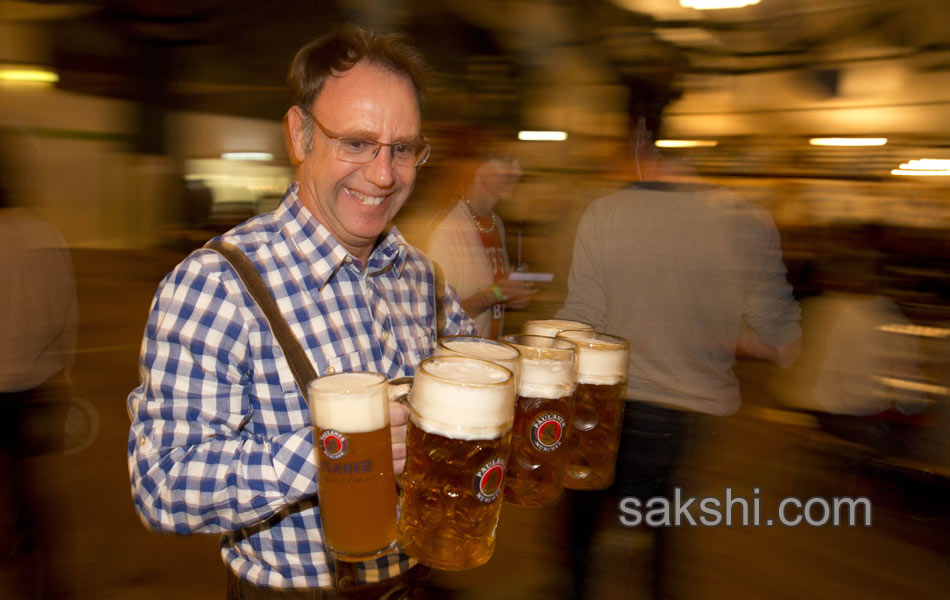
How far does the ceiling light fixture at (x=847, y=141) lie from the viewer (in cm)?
491

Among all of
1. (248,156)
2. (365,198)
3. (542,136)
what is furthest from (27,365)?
(248,156)

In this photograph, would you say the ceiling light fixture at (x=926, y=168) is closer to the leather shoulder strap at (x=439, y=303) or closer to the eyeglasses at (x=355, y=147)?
the leather shoulder strap at (x=439, y=303)

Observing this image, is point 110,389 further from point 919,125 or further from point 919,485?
point 919,125

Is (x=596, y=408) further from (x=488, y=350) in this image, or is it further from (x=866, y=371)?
(x=866, y=371)

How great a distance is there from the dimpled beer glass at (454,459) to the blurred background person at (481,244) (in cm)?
162

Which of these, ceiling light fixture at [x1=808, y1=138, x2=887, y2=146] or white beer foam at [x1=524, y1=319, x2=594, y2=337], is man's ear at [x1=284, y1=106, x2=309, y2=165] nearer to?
white beer foam at [x1=524, y1=319, x2=594, y2=337]

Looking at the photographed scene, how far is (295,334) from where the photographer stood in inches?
38.9

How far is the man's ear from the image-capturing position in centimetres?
111

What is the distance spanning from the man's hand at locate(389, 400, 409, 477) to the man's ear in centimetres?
53

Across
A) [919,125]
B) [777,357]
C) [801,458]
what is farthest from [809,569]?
[919,125]

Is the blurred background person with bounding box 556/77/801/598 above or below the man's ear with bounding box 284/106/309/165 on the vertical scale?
below

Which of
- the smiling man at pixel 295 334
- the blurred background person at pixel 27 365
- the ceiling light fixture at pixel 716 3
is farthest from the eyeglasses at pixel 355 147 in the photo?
the ceiling light fixture at pixel 716 3

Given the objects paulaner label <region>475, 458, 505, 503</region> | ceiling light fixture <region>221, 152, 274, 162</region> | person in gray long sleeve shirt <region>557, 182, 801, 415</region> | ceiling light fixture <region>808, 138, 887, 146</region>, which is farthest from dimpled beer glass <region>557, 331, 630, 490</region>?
ceiling light fixture <region>221, 152, 274, 162</region>

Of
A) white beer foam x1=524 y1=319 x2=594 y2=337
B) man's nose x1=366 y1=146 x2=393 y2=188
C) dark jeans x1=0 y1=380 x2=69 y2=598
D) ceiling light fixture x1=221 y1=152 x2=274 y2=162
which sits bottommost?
dark jeans x1=0 y1=380 x2=69 y2=598
